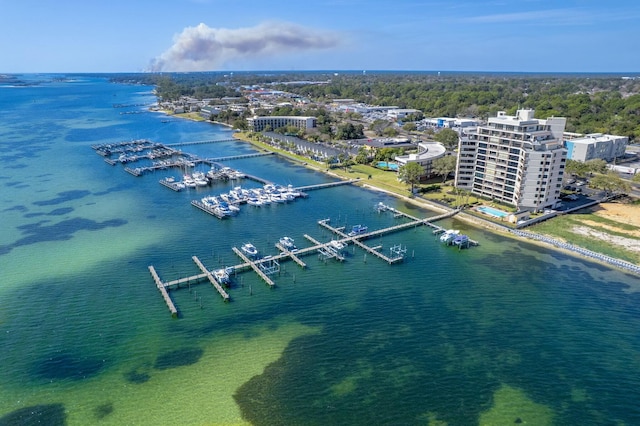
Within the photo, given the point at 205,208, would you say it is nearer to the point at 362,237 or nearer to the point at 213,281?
the point at 213,281

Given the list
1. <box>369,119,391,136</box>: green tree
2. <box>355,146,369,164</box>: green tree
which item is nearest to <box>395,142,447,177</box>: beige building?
<box>355,146,369,164</box>: green tree

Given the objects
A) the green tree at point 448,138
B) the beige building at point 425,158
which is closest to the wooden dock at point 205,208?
the beige building at point 425,158

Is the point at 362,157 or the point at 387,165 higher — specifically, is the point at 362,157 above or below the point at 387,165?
above

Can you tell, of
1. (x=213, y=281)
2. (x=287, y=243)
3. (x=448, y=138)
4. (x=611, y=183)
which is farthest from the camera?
(x=448, y=138)

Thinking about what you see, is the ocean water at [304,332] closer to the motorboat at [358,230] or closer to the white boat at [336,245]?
the white boat at [336,245]

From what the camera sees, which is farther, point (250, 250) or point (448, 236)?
point (448, 236)

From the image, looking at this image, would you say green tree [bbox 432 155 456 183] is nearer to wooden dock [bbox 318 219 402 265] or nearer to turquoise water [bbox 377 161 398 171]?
turquoise water [bbox 377 161 398 171]

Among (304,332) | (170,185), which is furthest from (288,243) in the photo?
(170,185)

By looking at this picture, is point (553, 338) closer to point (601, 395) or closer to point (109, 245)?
point (601, 395)

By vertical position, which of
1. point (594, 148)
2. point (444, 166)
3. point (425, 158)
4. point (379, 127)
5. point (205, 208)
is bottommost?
point (205, 208)
